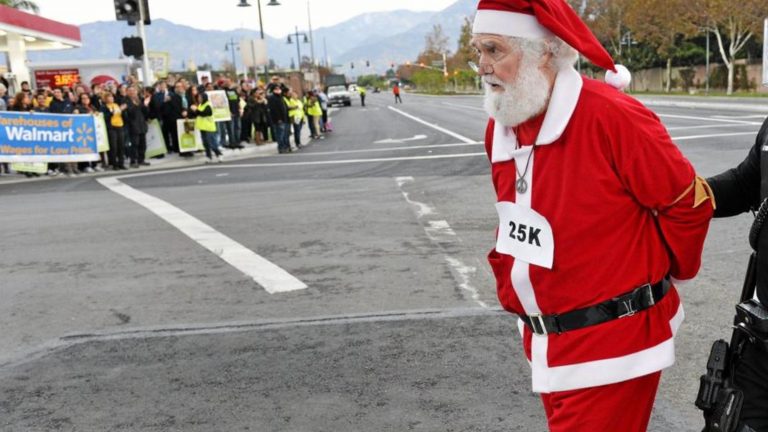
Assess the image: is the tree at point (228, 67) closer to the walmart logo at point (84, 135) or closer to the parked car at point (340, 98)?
the parked car at point (340, 98)

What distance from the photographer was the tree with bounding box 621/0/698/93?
44.7 metres

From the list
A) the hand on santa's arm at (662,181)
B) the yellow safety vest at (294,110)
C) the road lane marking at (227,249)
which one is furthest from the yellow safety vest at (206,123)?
the hand on santa's arm at (662,181)

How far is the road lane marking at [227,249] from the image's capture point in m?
6.35

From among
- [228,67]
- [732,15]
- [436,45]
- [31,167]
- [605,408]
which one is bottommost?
[31,167]

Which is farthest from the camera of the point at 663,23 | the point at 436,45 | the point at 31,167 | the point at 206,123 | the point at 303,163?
the point at 436,45

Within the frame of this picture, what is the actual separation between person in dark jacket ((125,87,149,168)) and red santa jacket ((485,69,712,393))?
51.8ft

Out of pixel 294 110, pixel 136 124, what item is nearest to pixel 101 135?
pixel 136 124

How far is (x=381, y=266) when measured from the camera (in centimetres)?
675

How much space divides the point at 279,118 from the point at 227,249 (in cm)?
1235

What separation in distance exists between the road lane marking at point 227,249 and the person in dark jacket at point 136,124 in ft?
17.8

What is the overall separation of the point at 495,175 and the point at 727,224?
19.8ft

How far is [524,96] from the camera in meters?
2.23

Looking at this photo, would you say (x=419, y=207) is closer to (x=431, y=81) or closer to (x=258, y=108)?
(x=258, y=108)

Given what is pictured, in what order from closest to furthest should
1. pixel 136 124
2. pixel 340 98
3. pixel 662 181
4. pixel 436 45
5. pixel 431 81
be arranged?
1. pixel 662 181
2. pixel 136 124
3. pixel 340 98
4. pixel 431 81
5. pixel 436 45
